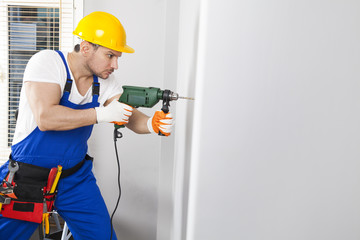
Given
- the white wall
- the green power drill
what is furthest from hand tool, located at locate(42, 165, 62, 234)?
the white wall

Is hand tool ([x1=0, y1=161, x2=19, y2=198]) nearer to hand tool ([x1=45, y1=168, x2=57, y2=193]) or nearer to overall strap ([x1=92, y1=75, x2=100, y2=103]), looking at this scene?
hand tool ([x1=45, y1=168, x2=57, y2=193])

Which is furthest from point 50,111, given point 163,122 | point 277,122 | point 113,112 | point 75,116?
point 277,122

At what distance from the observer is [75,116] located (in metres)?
1.41

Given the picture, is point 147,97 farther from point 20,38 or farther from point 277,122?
point 20,38

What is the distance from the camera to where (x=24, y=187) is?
4.93 feet

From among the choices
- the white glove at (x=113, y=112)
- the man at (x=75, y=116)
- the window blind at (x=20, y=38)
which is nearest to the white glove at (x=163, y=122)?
the man at (x=75, y=116)

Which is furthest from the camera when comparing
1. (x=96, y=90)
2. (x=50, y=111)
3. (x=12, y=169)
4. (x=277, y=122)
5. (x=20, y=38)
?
(x=20, y=38)

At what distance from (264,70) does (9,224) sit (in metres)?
1.47

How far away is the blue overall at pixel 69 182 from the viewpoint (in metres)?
1.52

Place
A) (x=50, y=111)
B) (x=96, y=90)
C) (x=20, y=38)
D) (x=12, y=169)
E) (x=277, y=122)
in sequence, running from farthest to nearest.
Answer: (x=20, y=38), (x=96, y=90), (x=12, y=169), (x=50, y=111), (x=277, y=122)

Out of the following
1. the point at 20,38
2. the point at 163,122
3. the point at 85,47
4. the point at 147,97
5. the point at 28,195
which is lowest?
the point at 28,195

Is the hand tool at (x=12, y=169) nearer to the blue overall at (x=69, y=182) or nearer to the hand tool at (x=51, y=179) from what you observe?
the blue overall at (x=69, y=182)

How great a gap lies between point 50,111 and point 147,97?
45 cm

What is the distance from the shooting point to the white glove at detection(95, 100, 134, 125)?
1412 millimetres
